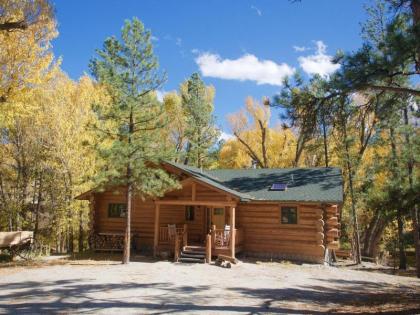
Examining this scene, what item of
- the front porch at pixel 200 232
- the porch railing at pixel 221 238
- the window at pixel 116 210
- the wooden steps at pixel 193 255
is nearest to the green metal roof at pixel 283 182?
the front porch at pixel 200 232

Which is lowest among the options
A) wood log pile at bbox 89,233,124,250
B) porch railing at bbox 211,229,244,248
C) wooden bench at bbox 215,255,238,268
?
wooden bench at bbox 215,255,238,268

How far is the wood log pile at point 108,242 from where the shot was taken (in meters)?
20.6

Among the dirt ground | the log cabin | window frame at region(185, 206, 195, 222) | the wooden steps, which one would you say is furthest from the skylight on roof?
the wooden steps

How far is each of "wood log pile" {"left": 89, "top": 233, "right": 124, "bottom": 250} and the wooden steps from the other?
4.31 meters

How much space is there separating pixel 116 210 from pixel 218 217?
6231 mm

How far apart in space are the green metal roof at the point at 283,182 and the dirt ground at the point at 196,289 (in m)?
3.39

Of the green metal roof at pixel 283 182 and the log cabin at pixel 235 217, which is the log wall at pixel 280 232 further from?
the green metal roof at pixel 283 182

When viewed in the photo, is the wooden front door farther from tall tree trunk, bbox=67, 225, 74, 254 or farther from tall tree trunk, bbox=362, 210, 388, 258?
tall tree trunk, bbox=362, 210, 388, 258

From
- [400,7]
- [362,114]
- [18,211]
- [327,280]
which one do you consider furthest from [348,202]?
[18,211]

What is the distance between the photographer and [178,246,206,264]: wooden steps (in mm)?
17719

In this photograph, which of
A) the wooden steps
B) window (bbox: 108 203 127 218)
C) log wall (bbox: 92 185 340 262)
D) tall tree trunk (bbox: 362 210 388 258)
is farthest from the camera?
tall tree trunk (bbox: 362 210 388 258)

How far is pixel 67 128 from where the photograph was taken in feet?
75.2

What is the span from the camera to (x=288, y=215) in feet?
63.6

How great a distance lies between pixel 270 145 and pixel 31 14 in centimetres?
2618
